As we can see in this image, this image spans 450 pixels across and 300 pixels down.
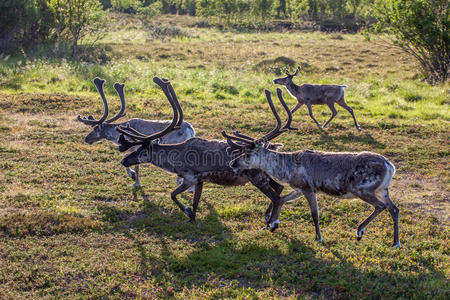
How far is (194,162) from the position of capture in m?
8.52

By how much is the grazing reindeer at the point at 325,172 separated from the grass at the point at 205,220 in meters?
0.76

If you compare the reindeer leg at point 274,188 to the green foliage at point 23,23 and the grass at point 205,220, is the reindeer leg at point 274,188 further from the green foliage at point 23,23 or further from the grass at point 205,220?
the green foliage at point 23,23

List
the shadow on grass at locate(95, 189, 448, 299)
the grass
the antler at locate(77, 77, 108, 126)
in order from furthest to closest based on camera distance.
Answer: the antler at locate(77, 77, 108, 126)
the grass
the shadow on grass at locate(95, 189, 448, 299)

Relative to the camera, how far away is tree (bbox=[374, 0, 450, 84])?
73.7 feet

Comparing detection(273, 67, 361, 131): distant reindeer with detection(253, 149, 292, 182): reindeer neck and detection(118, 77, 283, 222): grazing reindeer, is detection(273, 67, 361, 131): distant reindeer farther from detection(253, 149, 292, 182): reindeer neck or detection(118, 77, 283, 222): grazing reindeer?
detection(253, 149, 292, 182): reindeer neck

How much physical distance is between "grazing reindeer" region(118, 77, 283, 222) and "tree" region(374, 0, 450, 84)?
18.2 metres

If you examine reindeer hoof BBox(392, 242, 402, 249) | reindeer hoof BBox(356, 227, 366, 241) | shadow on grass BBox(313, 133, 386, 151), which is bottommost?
shadow on grass BBox(313, 133, 386, 151)

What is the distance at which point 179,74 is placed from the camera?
24125 millimetres

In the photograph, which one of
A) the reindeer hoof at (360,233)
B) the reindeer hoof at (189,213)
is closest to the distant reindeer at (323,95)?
the reindeer hoof at (189,213)

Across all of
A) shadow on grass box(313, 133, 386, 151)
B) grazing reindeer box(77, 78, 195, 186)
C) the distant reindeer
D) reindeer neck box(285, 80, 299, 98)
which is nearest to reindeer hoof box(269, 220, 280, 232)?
grazing reindeer box(77, 78, 195, 186)

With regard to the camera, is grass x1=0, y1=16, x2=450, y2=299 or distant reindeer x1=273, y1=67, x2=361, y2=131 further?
distant reindeer x1=273, y1=67, x2=361, y2=131

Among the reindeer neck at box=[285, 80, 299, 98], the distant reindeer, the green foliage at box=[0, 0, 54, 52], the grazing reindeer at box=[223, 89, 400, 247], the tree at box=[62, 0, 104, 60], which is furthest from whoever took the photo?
the green foliage at box=[0, 0, 54, 52]

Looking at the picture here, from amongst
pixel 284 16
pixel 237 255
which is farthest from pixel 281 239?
pixel 284 16

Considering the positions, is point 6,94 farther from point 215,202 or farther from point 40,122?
point 215,202
